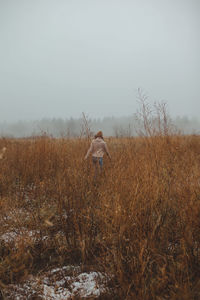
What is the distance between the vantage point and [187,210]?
163 cm

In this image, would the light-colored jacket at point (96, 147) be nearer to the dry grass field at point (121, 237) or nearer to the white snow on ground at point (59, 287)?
the dry grass field at point (121, 237)

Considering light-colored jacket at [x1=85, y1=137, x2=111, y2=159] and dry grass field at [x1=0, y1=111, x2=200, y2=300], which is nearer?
dry grass field at [x1=0, y1=111, x2=200, y2=300]

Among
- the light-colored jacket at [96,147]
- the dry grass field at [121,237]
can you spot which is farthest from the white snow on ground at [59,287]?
the light-colored jacket at [96,147]

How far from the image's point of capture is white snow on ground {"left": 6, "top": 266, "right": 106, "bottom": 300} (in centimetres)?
139

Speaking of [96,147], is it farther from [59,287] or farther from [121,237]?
[59,287]

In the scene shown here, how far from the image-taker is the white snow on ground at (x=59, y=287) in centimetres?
139

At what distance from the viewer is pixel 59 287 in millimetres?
1478

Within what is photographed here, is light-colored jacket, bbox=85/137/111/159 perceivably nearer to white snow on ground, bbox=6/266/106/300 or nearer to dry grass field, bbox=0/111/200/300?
dry grass field, bbox=0/111/200/300

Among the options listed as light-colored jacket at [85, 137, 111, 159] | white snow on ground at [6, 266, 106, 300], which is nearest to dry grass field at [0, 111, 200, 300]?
white snow on ground at [6, 266, 106, 300]

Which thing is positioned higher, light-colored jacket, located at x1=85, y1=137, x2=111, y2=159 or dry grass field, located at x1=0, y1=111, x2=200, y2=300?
light-colored jacket, located at x1=85, y1=137, x2=111, y2=159

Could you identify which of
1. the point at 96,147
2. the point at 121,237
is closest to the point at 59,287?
the point at 121,237

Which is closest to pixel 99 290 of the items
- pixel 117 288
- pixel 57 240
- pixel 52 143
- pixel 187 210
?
pixel 117 288

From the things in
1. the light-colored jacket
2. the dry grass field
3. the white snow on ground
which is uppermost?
the light-colored jacket

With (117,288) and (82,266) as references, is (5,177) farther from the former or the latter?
(117,288)
